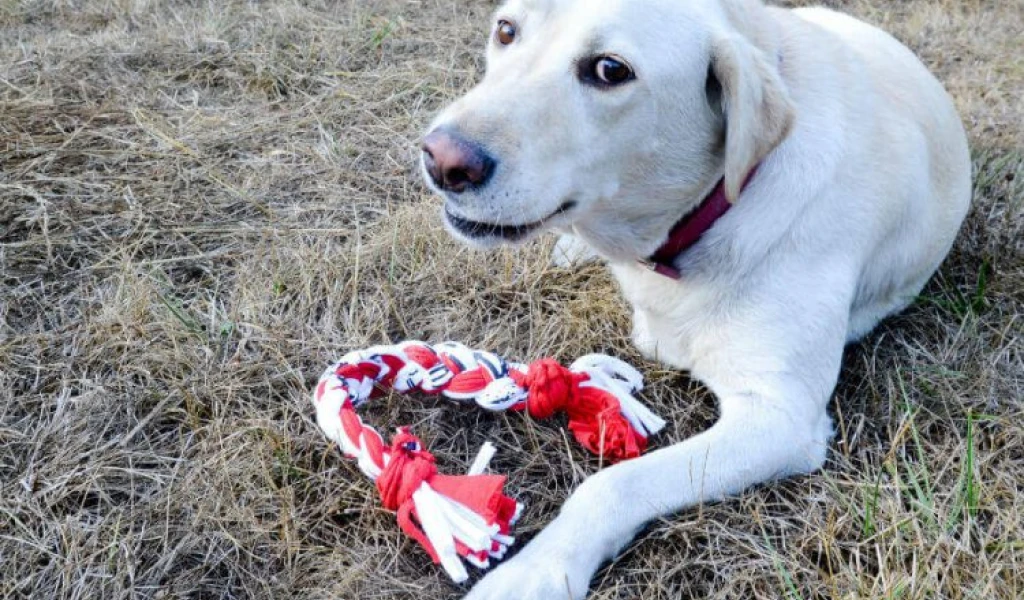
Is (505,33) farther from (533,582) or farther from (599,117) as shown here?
(533,582)

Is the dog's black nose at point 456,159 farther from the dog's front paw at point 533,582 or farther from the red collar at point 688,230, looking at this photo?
the dog's front paw at point 533,582

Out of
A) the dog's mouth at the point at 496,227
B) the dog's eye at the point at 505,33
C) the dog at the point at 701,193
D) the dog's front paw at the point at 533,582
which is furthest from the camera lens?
the dog's eye at the point at 505,33

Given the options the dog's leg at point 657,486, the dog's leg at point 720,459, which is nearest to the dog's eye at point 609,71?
the dog's leg at point 720,459

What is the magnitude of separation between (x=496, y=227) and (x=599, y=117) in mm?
347

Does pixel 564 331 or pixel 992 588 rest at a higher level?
pixel 992 588

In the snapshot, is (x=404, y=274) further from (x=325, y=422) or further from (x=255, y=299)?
(x=325, y=422)

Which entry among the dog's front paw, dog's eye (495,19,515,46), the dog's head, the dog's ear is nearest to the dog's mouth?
the dog's head

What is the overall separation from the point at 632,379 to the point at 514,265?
2.21 feet

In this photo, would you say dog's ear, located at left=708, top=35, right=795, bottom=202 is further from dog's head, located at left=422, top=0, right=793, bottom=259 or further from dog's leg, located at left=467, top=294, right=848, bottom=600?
dog's leg, located at left=467, top=294, right=848, bottom=600

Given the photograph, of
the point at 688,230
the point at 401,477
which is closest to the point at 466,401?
the point at 401,477

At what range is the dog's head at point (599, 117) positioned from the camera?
1.76m

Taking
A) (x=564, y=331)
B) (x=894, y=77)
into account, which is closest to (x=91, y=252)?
(x=564, y=331)

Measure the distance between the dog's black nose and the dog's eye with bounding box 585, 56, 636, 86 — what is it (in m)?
0.35

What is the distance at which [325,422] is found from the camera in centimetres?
202
